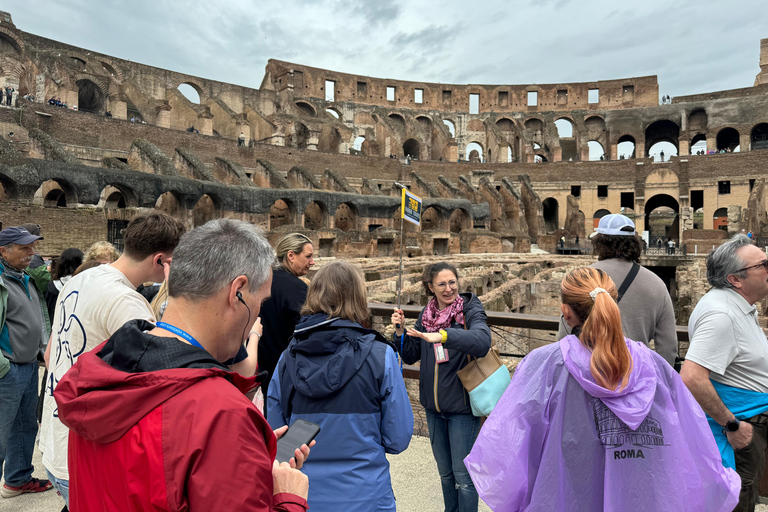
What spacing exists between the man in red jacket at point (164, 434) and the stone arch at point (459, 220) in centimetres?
3056

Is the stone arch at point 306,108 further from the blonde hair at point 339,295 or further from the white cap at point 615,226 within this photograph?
the blonde hair at point 339,295

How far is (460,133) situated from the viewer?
163ft

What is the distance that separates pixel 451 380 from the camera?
3.00m

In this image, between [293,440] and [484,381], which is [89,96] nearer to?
[484,381]

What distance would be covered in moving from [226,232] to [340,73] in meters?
49.0

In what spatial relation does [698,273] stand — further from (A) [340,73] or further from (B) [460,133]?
(A) [340,73]

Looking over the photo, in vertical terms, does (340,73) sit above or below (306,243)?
above

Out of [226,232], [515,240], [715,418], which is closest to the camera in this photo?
[226,232]

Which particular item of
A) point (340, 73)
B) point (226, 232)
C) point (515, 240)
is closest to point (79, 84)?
point (340, 73)

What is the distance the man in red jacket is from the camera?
1.11 metres

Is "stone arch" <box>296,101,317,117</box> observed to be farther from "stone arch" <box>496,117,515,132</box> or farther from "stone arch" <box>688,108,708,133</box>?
"stone arch" <box>688,108,708,133</box>

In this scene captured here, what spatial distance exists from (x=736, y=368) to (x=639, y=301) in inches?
22.7

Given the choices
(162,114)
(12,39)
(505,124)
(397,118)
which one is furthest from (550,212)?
(12,39)

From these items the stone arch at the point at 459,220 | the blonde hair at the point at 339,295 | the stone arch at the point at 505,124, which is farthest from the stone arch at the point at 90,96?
the stone arch at the point at 505,124
